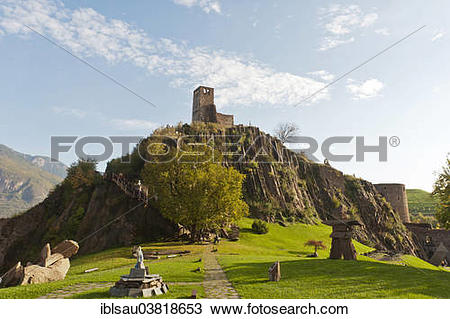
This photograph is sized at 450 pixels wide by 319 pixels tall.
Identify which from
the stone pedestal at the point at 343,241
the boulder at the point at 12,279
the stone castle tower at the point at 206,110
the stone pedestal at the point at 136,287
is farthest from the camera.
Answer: the stone castle tower at the point at 206,110

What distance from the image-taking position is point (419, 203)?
525ft

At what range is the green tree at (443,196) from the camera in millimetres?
25484

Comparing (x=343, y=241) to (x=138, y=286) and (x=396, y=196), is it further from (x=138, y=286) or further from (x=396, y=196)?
(x=396, y=196)

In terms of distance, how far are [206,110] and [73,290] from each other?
66.0m

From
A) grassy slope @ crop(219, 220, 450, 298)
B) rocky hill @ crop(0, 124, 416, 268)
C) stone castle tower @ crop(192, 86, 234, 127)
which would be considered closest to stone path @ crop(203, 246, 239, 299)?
grassy slope @ crop(219, 220, 450, 298)

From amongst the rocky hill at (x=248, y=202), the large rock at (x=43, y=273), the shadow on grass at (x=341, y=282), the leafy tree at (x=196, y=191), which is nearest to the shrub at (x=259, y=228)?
the leafy tree at (x=196, y=191)

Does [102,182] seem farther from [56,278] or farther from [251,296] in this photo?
[251,296]

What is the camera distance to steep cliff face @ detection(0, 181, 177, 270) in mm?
38094

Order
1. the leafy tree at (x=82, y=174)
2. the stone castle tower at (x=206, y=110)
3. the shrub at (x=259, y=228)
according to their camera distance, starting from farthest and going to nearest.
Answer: the stone castle tower at (x=206, y=110) → the leafy tree at (x=82, y=174) → the shrub at (x=259, y=228)

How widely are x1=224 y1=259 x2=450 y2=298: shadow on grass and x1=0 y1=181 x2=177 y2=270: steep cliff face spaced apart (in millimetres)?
23131

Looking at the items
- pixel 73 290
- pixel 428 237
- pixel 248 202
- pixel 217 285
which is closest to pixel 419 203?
pixel 428 237

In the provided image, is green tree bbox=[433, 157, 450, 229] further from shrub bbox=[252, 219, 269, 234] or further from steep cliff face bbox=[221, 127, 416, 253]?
steep cliff face bbox=[221, 127, 416, 253]

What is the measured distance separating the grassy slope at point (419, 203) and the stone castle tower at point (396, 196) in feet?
198

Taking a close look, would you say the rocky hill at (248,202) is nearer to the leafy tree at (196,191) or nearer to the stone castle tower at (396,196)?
the leafy tree at (196,191)
